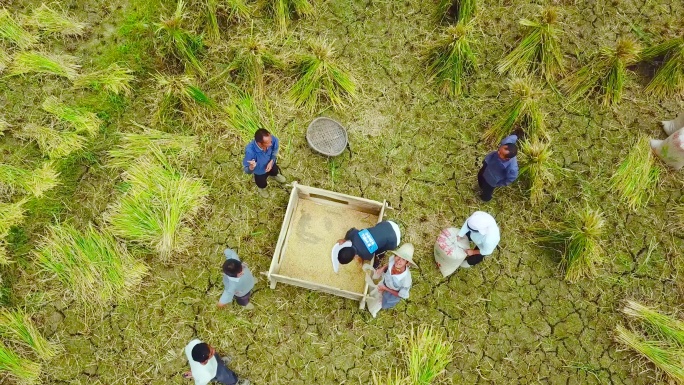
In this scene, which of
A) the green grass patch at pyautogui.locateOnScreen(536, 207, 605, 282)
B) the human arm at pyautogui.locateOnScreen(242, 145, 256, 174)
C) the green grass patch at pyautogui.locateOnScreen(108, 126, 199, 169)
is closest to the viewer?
the human arm at pyautogui.locateOnScreen(242, 145, 256, 174)

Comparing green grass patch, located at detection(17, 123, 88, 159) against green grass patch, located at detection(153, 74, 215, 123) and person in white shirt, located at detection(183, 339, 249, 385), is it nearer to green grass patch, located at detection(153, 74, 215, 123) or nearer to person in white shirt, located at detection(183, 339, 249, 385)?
green grass patch, located at detection(153, 74, 215, 123)

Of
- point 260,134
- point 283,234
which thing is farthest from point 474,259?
point 260,134

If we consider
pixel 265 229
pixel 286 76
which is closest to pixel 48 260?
pixel 265 229

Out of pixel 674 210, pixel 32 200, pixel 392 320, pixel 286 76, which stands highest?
pixel 286 76

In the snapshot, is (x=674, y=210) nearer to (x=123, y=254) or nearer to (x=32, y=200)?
(x=123, y=254)

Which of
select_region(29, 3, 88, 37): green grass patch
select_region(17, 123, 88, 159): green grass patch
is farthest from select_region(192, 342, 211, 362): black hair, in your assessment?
select_region(29, 3, 88, 37): green grass patch

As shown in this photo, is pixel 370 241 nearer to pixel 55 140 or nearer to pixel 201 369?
pixel 201 369
